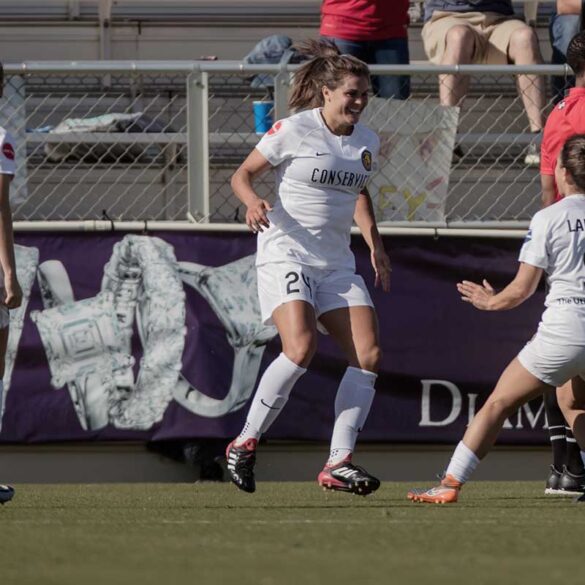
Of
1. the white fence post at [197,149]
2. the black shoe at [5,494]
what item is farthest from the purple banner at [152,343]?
the black shoe at [5,494]

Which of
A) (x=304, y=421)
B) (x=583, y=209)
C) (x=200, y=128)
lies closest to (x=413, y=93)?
(x=200, y=128)

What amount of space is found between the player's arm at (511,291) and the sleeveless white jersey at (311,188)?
0.83m

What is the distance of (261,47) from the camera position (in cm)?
1048

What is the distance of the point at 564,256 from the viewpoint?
20.2ft

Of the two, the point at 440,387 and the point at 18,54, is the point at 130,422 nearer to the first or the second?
the point at 440,387

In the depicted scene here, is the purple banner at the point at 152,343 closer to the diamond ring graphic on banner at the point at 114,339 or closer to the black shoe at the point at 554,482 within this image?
the diamond ring graphic on banner at the point at 114,339

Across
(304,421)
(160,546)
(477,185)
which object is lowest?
(304,421)

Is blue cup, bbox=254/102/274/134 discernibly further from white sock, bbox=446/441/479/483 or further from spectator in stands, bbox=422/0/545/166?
white sock, bbox=446/441/479/483

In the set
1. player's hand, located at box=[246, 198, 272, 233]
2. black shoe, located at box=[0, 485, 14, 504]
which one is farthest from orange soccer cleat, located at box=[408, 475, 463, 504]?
black shoe, located at box=[0, 485, 14, 504]

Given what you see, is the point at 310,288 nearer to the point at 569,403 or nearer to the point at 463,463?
the point at 463,463

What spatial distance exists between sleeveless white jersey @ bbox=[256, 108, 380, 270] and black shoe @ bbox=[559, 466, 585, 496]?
1.61 meters

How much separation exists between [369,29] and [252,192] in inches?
149

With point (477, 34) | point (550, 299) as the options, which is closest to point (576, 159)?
point (550, 299)

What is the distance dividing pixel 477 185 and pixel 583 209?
3669 mm
